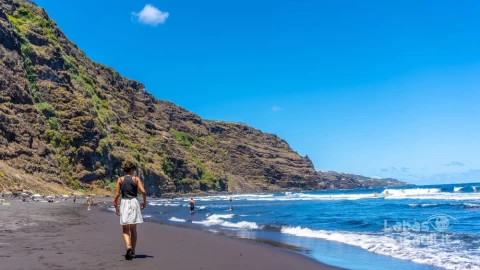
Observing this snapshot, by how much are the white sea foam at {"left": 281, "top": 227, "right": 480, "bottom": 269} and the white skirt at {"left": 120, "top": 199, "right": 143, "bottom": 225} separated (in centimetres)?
735

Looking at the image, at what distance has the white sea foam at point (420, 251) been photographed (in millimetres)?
10188

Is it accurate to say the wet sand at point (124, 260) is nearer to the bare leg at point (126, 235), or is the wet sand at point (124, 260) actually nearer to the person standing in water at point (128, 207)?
the bare leg at point (126, 235)

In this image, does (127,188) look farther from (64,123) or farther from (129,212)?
(64,123)

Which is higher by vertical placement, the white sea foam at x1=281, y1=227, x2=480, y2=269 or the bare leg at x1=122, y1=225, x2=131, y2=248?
the bare leg at x1=122, y1=225, x2=131, y2=248

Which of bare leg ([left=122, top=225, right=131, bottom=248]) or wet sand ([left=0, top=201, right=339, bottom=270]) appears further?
bare leg ([left=122, top=225, right=131, bottom=248])

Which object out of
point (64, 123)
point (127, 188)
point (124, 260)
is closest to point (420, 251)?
point (124, 260)

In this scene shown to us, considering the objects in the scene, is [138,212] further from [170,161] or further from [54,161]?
[170,161]

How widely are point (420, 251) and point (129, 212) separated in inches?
338

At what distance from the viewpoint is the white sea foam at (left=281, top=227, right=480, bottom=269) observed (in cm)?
1019

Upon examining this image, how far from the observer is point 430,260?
1047cm

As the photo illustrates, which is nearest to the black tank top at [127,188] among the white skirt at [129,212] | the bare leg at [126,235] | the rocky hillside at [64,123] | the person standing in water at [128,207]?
the person standing in water at [128,207]

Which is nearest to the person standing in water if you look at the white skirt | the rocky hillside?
the white skirt

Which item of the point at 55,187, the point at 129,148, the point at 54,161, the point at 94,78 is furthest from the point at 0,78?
the point at 94,78

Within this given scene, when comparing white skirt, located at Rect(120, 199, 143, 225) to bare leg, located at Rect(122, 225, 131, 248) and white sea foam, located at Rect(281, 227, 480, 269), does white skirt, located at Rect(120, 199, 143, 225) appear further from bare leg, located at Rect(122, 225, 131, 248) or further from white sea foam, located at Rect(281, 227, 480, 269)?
white sea foam, located at Rect(281, 227, 480, 269)
